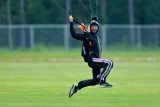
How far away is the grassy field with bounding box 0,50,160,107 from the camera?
22.9 meters

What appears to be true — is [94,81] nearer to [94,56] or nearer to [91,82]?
[91,82]

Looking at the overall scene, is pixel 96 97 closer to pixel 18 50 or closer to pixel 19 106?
pixel 19 106

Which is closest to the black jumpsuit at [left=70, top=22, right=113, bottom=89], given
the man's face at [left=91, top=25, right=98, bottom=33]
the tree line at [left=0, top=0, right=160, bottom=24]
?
the man's face at [left=91, top=25, right=98, bottom=33]

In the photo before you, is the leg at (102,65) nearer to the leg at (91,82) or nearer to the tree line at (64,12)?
the leg at (91,82)

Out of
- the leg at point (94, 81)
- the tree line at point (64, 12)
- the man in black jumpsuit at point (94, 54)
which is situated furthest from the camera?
the tree line at point (64, 12)

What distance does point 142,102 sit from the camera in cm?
2295

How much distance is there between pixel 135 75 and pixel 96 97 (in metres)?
12.3

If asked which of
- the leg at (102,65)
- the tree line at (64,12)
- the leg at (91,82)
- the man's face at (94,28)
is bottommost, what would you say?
the tree line at (64,12)

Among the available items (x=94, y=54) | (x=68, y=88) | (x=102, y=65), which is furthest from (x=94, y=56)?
(x=68, y=88)

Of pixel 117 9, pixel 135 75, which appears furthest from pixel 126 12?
pixel 135 75

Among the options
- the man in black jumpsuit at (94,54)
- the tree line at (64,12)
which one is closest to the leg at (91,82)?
the man in black jumpsuit at (94,54)

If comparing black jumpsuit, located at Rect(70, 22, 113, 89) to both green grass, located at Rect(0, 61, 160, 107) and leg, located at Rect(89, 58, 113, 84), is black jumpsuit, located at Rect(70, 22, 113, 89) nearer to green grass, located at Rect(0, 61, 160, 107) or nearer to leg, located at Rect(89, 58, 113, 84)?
leg, located at Rect(89, 58, 113, 84)

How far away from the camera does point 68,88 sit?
28.6m

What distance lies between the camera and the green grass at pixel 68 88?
22.9 metres
